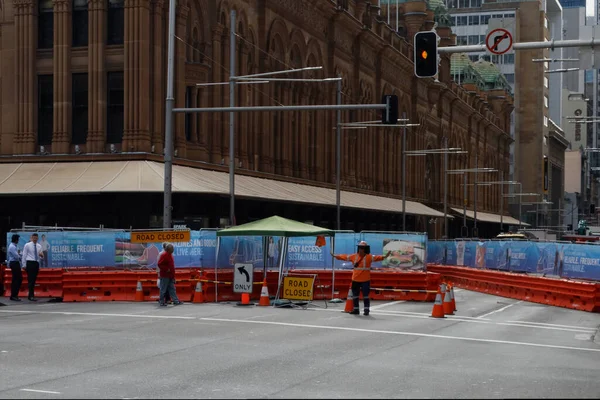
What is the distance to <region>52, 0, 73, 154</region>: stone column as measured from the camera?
3975 centimetres

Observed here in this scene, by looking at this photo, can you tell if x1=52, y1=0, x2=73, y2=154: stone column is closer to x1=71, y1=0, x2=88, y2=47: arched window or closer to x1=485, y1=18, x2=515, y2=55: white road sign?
x1=71, y1=0, x2=88, y2=47: arched window

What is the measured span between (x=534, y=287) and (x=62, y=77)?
19.1m

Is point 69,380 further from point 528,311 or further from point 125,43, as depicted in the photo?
point 125,43

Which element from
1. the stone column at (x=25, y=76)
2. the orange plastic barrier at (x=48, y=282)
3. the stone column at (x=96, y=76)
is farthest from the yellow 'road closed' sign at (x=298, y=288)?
the stone column at (x=25, y=76)

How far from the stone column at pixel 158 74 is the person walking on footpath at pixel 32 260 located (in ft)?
38.5

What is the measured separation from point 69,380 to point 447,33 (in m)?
91.6

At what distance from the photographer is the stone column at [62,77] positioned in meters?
39.8

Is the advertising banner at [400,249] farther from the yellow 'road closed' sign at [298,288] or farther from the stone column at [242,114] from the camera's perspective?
the stone column at [242,114]

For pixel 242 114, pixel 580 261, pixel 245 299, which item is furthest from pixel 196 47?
pixel 580 261

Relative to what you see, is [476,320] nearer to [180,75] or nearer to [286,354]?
[286,354]

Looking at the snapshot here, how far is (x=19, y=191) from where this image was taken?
36.9m

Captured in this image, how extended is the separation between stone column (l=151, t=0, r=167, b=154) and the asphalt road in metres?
14.5

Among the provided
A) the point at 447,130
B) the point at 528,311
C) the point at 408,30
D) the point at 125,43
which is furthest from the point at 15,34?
the point at 447,130

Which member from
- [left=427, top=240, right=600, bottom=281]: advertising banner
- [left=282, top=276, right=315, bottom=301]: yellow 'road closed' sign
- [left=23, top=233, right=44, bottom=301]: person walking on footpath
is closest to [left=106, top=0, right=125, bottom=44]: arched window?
[left=23, top=233, right=44, bottom=301]: person walking on footpath
